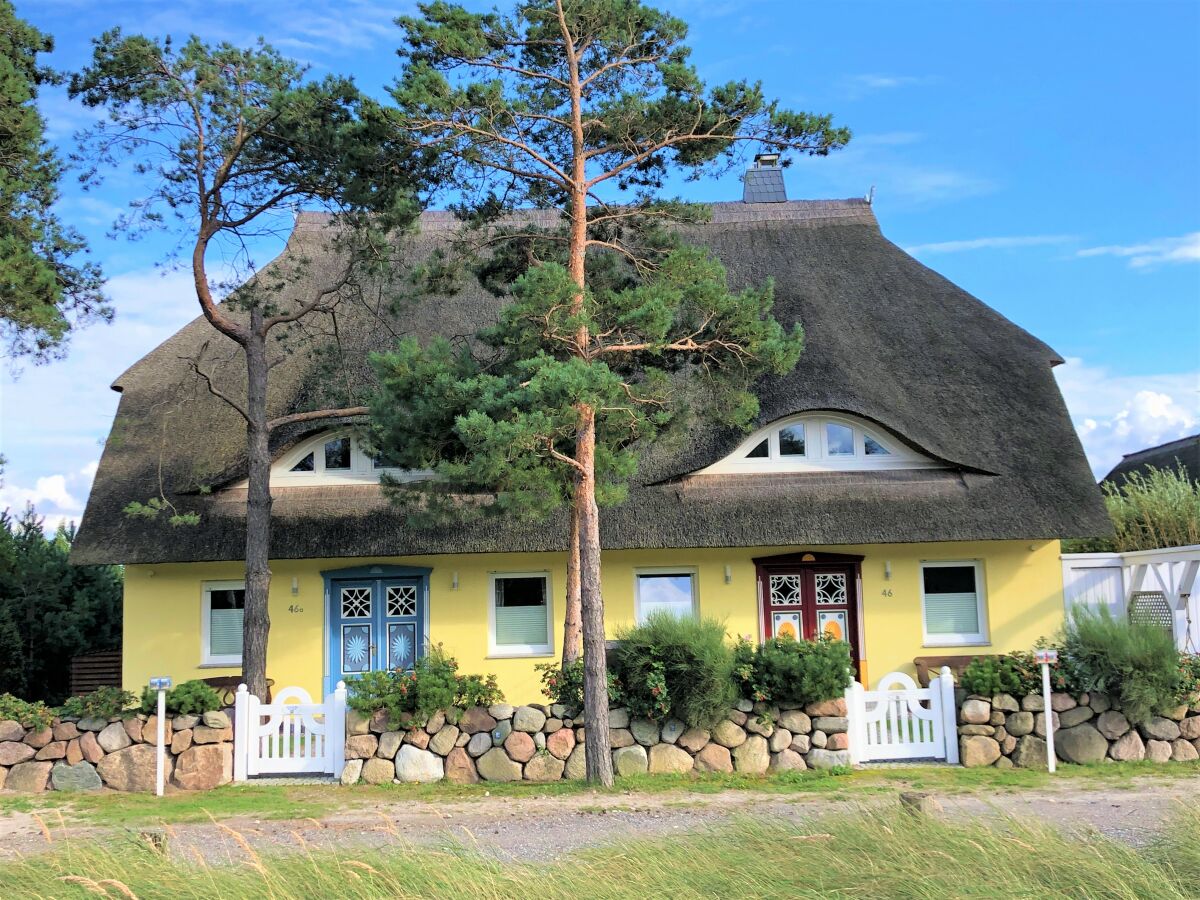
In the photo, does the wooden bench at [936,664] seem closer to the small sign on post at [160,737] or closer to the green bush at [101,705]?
the small sign on post at [160,737]

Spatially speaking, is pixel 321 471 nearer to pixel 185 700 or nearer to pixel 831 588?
pixel 185 700

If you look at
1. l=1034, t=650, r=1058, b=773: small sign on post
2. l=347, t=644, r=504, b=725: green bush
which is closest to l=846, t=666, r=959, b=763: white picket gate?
l=1034, t=650, r=1058, b=773: small sign on post

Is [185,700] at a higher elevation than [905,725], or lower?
higher

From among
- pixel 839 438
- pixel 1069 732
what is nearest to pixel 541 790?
pixel 1069 732

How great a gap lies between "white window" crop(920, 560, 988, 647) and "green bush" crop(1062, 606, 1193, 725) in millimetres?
4038

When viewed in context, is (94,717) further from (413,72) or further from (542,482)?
(413,72)

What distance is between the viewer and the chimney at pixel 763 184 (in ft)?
74.1

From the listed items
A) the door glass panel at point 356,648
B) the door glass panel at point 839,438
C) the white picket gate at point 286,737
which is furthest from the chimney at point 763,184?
the white picket gate at point 286,737

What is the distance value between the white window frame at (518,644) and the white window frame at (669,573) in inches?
47.2

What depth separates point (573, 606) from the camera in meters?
12.8

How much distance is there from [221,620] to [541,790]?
22.9ft

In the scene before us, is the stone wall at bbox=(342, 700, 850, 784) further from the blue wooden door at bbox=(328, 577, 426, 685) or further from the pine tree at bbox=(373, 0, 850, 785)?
the blue wooden door at bbox=(328, 577, 426, 685)

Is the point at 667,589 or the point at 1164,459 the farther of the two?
the point at 1164,459

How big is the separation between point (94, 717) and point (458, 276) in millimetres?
6157
